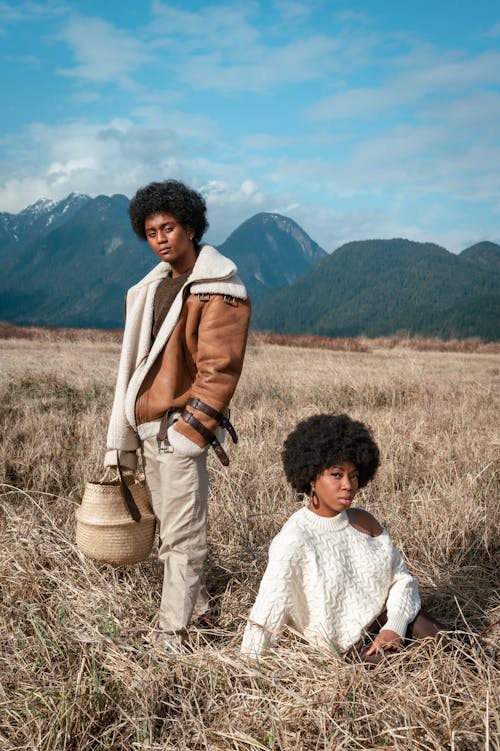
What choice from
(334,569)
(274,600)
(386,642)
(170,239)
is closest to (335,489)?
(334,569)

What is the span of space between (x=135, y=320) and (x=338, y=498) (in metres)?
1.24

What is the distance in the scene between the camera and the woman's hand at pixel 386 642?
234 centimetres

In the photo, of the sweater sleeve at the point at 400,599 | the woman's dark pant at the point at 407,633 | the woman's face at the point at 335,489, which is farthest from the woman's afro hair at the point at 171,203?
the woman's dark pant at the point at 407,633

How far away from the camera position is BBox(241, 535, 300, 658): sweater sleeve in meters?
2.31

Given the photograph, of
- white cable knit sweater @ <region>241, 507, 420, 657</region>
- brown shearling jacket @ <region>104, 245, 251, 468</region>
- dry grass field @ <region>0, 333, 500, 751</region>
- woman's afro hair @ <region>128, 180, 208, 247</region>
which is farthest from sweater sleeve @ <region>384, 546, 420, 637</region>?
woman's afro hair @ <region>128, 180, 208, 247</region>

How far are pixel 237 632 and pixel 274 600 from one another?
1.59 ft

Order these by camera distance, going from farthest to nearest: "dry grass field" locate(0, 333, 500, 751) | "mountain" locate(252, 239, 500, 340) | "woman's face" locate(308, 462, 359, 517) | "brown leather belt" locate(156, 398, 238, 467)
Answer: "mountain" locate(252, 239, 500, 340)
"brown leather belt" locate(156, 398, 238, 467)
"woman's face" locate(308, 462, 359, 517)
"dry grass field" locate(0, 333, 500, 751)

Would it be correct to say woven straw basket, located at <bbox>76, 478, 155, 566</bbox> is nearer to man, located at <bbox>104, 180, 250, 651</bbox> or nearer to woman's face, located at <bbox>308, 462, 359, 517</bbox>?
man, located at <bbox>104, 180, 250, 651</bbox>

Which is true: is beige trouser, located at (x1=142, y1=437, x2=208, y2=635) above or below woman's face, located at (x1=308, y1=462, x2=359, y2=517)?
below

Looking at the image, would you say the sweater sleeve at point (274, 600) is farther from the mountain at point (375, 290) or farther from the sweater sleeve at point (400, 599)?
the mountain at point (375, 290)

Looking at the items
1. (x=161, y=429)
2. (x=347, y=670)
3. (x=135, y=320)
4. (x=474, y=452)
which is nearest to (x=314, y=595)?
(x=347, y=670)

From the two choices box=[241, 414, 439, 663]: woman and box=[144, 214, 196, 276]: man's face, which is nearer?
box=[241, 414, 439, 663]: woman

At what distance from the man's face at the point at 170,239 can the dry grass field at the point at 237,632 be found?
1.57 metres

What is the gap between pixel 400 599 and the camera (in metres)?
2.46
